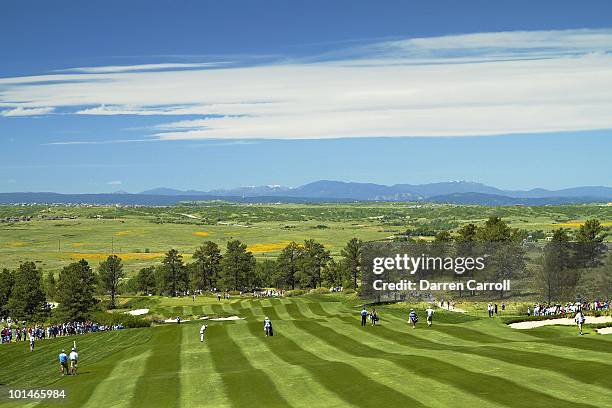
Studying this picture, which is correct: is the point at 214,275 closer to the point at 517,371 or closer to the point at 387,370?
the point at 387,370

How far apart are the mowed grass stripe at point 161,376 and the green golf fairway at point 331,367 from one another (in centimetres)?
7

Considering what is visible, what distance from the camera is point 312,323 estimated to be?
215ft

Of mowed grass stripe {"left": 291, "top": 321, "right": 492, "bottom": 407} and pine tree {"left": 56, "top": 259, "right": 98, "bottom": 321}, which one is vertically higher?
mowed grass stripe {"left": 291, "top": 321, "right": 492, "bottom": 407}

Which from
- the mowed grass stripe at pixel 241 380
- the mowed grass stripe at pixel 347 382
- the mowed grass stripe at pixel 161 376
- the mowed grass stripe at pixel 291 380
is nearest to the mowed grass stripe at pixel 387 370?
the mowed grass stripe at pixel 347 382

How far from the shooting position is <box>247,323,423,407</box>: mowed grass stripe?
3084 centimetres

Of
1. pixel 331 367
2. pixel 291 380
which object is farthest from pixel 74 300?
pixel 291 380

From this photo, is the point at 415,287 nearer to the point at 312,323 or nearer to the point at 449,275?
the point at 449,275

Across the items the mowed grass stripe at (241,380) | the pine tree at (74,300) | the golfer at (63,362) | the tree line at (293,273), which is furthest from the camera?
the pine tree at (74,300)

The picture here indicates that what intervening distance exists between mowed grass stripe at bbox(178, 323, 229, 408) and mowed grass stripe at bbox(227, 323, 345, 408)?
2.88 meters

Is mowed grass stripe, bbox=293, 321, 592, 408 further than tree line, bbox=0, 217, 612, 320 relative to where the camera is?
No

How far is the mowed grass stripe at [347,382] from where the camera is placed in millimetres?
30844

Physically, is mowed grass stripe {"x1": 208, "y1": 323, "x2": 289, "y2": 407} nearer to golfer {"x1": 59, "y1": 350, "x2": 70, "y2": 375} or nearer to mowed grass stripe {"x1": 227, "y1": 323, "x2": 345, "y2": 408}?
mowed grass stripe {"x1": 227, "y1": 323, "x2": 345, "y2": 408}

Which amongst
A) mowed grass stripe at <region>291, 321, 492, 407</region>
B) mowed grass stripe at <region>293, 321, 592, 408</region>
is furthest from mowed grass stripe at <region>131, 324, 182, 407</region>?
mowed grass stripe at <region>293, 321, 592, 408</region>

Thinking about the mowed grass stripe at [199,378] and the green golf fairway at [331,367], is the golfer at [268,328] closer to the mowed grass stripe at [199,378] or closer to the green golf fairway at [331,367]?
the green golf fairway at [331,367]
